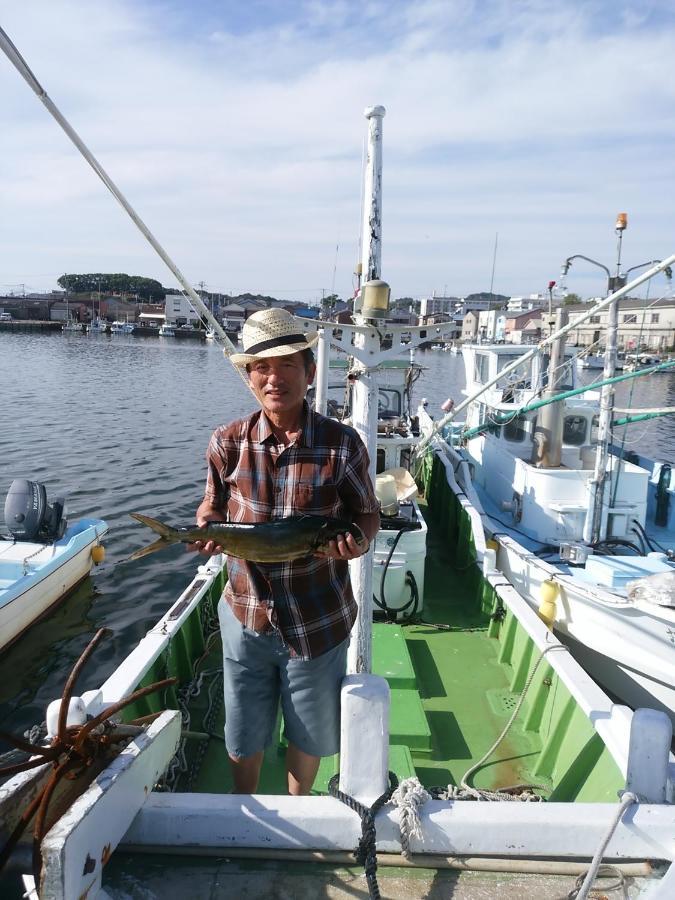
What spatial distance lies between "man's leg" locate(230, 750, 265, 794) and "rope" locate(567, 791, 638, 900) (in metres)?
1.49

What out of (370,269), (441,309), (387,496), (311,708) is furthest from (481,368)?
(441,309)

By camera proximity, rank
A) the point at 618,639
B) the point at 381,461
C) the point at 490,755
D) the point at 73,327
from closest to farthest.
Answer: the point at 490,755 < the point at 618,639 < the point at 381,461 < the point at 73,327

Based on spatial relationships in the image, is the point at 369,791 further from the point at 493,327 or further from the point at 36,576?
the point at 493,327

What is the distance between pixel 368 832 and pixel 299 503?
1424mm

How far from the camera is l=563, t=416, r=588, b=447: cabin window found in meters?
10.4

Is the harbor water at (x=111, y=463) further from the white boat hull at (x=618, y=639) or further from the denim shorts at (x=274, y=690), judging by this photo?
the denim shorts at (x=274, y=690)

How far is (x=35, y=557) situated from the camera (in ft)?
30.4

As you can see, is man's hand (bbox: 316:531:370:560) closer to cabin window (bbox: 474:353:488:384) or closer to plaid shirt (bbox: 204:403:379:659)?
plaid shirt (bbox: 204:403:379:659)

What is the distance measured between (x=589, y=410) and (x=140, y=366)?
139ft

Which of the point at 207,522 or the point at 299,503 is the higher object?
the point at 299,503

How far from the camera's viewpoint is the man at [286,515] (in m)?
2.68

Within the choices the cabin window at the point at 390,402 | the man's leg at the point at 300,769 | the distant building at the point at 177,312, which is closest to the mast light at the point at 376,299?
the man's leg at the point at 300,769

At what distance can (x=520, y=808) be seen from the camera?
263cm

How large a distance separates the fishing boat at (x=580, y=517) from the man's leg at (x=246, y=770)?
4.69m
